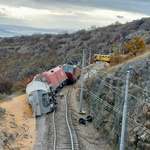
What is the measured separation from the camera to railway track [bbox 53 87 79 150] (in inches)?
879

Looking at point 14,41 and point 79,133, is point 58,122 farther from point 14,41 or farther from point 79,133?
point 14,41

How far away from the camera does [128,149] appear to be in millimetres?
20219

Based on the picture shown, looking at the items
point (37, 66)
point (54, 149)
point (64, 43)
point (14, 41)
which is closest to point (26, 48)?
point (64, 43)

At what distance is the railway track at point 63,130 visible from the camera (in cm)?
2233

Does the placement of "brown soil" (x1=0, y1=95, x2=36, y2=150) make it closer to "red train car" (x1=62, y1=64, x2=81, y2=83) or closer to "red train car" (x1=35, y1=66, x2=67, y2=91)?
"red train car" (x1=35, y1=66, x2=67, y2=91)

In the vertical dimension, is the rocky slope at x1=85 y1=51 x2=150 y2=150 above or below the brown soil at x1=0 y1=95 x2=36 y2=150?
above

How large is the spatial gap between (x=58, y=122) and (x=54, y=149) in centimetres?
704

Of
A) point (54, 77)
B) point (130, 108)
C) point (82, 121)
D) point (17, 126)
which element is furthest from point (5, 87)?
point (130, 108)

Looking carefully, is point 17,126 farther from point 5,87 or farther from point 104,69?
point 5,87

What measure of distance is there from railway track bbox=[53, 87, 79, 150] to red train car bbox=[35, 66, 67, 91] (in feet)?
15.8

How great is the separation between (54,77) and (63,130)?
1548 centimetres

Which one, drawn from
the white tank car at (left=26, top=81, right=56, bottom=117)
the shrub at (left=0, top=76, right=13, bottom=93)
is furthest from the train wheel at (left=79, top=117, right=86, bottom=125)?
the shrub at (left=0, top=76, right=13, bottom=93)

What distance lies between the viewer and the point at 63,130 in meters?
25.9

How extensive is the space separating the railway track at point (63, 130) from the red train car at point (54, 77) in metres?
4.80
